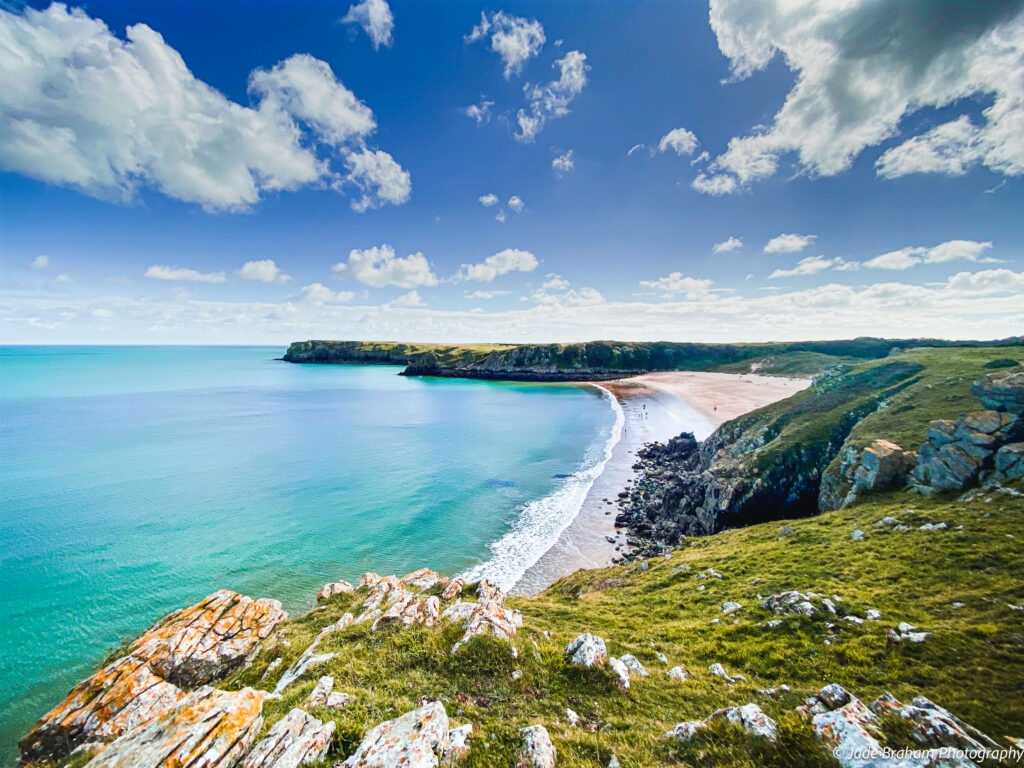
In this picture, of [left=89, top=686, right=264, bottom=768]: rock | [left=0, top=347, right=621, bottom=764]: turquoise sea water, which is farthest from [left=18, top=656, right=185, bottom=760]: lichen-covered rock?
[left=0, top=347, right=621, bottom=764]: turquoise sea water

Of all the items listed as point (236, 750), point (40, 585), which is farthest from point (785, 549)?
point (40, 585)

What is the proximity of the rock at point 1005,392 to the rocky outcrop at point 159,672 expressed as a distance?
136 ft

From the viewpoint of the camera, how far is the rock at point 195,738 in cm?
735

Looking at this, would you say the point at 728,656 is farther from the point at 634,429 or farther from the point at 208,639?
the point at 634,429

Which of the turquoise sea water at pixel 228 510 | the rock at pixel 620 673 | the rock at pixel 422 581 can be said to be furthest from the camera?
the turquoise sea water at pixel 228 510

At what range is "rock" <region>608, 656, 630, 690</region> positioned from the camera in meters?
11.2

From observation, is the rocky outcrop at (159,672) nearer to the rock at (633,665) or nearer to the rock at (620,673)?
the rock at (620,673)

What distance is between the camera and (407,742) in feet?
25.8

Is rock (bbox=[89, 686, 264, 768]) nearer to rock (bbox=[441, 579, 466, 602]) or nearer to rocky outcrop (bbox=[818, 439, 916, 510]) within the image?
rock (bbox=[441, 579, 466, 602])

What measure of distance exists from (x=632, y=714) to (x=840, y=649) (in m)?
7.95

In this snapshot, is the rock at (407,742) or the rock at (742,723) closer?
the rock at (407,742)

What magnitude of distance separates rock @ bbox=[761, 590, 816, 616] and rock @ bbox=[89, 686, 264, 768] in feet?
60.4

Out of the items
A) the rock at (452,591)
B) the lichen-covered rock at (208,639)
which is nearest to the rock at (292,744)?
the lichen-covered rock at (208,639)

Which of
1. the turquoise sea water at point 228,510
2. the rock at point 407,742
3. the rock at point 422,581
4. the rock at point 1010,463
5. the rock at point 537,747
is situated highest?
the rock at point 1010,463
